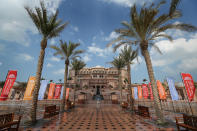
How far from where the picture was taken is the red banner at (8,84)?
26.2 ft

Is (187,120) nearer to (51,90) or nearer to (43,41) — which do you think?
(43,41)

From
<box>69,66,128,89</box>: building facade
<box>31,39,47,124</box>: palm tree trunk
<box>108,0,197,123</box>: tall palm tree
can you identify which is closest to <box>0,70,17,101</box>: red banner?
<box>31,39,47,124</box>: palm tree trunk

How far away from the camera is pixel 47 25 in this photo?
7.87 meters

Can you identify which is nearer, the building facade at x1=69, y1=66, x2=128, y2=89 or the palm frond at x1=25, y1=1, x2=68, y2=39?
the palm frond at x1=25, y1=1, x2=68, y2=39

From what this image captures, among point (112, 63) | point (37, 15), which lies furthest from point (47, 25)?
point (112, 63)

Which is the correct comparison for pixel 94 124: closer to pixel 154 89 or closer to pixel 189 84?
pixel 154 89

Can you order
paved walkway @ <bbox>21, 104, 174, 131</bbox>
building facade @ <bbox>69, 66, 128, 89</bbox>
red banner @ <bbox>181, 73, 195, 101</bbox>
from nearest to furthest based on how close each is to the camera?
paved walkway @ <bbox>21, 104, 174, 131</bbox>
red banner @ <bbox>181, 73, 195, 101</bbox>
building facade @ <bbox>69, 66, 128, 89</bbox>

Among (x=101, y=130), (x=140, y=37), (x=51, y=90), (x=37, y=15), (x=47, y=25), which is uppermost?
(x=37, y=15)

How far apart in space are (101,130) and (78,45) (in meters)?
12.4

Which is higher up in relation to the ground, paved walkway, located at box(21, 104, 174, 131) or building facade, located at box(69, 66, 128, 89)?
building facade, located at box(69, 66, 128, 89)

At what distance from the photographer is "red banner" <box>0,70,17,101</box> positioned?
315 inches

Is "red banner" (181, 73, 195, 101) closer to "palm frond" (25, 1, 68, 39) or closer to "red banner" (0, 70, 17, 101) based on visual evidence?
"palm frond" (25, 1, 68, 39)

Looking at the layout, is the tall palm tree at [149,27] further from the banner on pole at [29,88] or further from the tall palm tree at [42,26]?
the banner on pole at [29,88]

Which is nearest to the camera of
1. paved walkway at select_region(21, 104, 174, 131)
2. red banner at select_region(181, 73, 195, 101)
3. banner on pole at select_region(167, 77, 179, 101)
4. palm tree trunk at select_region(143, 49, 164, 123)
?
paved walkway at select_region(21, 104, 174, 131)
